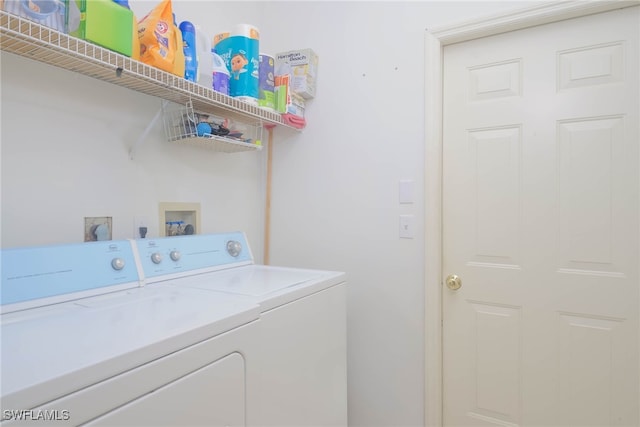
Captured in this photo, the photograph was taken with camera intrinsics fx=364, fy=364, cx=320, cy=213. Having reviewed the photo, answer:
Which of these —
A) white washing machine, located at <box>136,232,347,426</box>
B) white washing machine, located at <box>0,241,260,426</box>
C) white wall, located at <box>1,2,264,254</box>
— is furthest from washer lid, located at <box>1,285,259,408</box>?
white wall, located at <box>1,2,264,254</box>

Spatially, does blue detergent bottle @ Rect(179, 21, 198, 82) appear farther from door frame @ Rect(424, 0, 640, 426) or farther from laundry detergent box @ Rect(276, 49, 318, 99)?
door frame @ Rect(424, 0, 640, 426)

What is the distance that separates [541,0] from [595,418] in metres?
1.77

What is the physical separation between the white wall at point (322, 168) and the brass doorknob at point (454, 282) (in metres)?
0.16

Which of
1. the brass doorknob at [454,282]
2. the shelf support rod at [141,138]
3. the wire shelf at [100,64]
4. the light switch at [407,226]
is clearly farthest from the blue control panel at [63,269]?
the brass doorknob at [454,282]

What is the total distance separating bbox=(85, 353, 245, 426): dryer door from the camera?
71cm

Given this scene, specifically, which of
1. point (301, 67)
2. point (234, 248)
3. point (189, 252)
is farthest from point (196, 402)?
point (301, 67)

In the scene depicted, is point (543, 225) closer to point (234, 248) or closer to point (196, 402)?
point (234, 248)

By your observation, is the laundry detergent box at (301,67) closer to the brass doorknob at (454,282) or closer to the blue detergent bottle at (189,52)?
the blue detergent bottle at (189,52)

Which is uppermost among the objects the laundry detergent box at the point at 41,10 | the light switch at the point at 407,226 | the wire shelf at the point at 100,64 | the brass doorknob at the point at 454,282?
the laundry detergent box at the point at 41,10

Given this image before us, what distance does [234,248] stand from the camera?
1.67 metres

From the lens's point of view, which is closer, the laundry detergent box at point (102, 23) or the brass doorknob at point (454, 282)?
the laundry detergent box at point (102, 23)

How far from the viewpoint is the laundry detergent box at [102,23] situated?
3.58 ft

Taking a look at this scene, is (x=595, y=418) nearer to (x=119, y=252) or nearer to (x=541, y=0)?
(x=541, y=0)

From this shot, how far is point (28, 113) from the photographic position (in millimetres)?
1219
